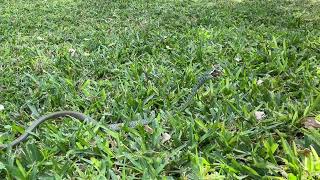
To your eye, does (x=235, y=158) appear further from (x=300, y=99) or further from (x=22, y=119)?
(x=22, y=119)

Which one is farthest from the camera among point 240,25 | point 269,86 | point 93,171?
point 240,25

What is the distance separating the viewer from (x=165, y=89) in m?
2.93

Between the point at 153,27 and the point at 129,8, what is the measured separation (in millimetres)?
1033

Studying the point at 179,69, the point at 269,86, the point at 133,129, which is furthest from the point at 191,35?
the point at 133,129

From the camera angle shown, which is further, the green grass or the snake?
the snake

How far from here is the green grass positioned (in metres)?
2.11

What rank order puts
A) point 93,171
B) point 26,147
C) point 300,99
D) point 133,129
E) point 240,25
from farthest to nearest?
point 240,25, point 300,99, point 133,129, point 26,147, point 93,171

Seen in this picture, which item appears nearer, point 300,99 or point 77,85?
point 300,99

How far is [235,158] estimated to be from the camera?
2.11m

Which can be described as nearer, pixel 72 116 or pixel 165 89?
pixel 72 116

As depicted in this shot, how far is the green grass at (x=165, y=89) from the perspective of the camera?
2107mm

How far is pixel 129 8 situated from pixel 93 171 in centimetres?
344

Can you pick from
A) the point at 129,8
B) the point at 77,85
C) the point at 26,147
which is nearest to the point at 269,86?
the point at 77,85

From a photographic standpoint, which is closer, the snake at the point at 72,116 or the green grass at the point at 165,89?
the green grass at the point at 165,89
